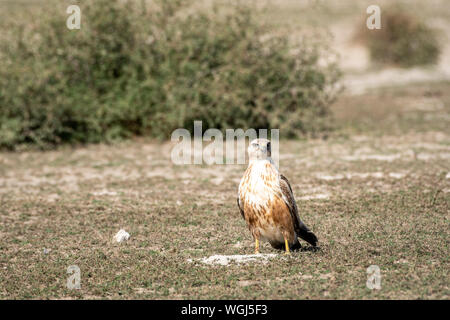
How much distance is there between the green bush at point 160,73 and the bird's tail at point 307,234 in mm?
8167

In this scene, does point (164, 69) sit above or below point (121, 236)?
above

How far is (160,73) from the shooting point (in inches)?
587

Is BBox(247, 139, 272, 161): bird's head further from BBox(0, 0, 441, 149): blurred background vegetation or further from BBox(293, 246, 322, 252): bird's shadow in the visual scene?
BBox(0, 0, 441, 149): blurred background vegetation

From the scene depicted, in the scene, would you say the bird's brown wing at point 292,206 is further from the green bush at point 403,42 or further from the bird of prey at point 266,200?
the green bush at point 403,42

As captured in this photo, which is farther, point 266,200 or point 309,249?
point 309,249

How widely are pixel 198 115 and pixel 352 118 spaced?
4688mm

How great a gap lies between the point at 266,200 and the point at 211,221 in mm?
2050

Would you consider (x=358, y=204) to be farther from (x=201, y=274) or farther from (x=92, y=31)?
(x=92, y=31)

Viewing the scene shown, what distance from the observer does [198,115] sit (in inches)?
575

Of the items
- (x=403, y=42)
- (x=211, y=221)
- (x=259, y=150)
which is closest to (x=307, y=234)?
(x=259, y=150)

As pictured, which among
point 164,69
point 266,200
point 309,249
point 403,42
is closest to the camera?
point 266,200

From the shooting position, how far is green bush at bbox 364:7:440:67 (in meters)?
28.9

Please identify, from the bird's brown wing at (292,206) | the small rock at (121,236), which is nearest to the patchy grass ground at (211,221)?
the small rock at (121,236)

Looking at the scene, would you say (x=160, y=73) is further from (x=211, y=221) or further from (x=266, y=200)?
(x=266, y=200)
